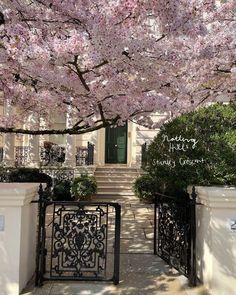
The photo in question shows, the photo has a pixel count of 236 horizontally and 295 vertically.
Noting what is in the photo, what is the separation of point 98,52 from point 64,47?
533 millimetres

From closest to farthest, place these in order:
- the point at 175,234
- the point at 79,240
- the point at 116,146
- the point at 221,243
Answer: the point at 221,243 < the point at 79,240 < the point at 175,234 < the point at 116,146

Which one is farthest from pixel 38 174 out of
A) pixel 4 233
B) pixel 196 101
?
pixel 4 233

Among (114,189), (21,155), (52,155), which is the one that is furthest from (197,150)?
(21,155)

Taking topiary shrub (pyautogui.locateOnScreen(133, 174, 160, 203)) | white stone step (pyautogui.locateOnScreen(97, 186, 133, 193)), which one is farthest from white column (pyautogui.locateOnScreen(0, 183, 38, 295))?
white stone step (pyautogui.locateOnScreen(97, 186, 133, 193))

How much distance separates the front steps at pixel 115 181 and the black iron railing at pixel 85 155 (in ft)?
1.72

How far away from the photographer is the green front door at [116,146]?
16.4 metres

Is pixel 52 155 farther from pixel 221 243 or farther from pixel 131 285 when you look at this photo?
pixel 221 243

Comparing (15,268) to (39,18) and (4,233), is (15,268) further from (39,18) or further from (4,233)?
(39,18)

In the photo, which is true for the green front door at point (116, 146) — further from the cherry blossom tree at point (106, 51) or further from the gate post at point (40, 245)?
the gate post at point (40, 245)

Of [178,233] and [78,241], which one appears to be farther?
[178,233]

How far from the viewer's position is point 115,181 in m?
14.0

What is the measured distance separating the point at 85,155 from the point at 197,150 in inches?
396

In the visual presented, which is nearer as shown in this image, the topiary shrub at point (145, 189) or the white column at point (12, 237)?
the white column at point (12, 237)

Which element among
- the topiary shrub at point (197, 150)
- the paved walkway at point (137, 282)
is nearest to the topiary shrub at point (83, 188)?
the paved walkway at point (137, 282)
